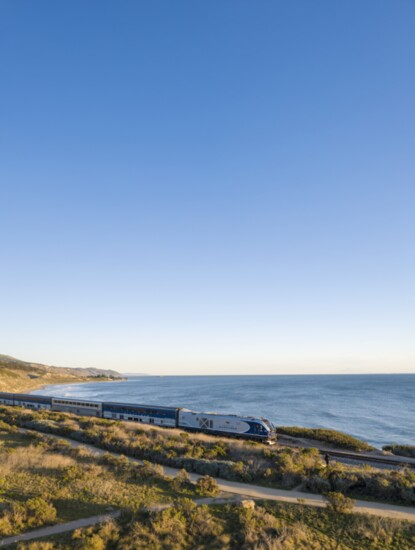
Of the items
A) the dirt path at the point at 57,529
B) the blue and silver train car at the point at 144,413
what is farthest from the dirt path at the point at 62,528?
the blue and silver train car at the point at 144,413

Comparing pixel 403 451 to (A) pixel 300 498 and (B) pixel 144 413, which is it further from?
(B) pixel 144 413

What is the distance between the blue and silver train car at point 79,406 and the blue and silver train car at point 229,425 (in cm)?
1447

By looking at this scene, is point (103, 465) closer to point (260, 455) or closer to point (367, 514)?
point (260, 455)

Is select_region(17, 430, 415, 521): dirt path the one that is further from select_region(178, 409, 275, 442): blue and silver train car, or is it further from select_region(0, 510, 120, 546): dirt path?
select_region(178, 409, 275, 442): blue and silver train car

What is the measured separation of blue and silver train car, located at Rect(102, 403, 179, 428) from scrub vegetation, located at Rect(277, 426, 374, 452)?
52.9 feet

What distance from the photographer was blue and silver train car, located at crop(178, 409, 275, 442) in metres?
40.5

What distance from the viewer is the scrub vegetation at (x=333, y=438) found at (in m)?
43.2

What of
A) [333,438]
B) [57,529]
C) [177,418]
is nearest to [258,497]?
[57,529]

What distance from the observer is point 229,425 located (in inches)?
1686

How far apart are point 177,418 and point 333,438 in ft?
63.3

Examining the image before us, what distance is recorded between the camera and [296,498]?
760 inches

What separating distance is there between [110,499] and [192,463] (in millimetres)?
7656

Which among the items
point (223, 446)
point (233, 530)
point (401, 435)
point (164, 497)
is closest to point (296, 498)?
point (233, 530)

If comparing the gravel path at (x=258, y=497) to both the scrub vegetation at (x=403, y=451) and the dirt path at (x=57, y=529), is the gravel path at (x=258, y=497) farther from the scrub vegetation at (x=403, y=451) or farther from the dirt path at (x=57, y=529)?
the scrub vegetation at (x=403, y=451)
